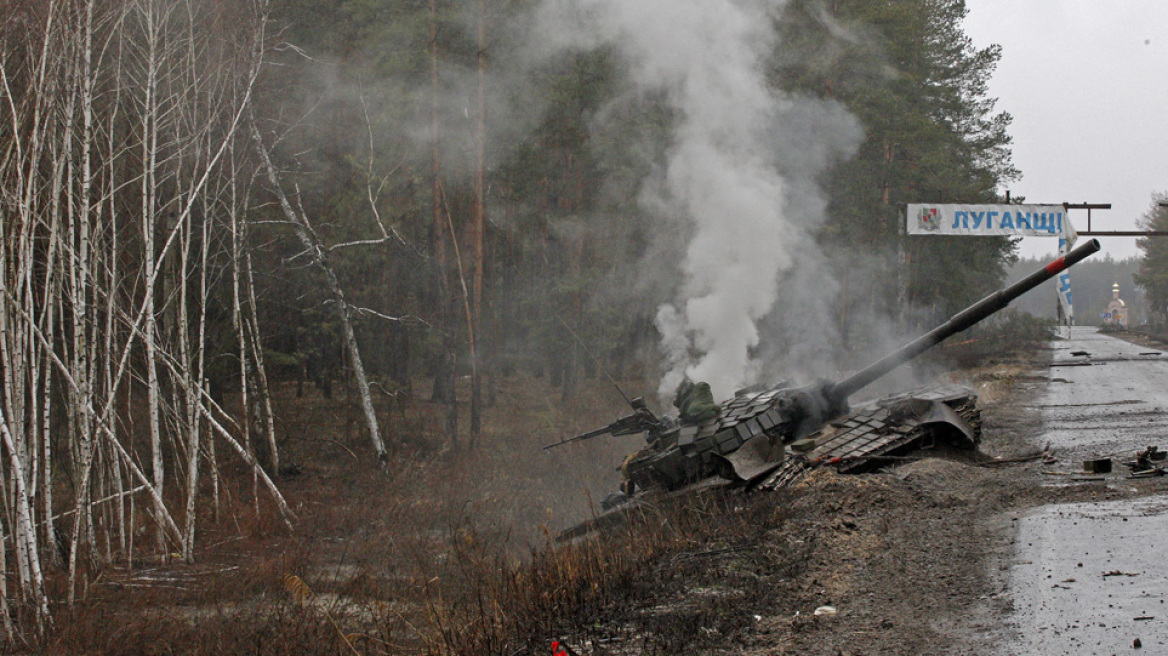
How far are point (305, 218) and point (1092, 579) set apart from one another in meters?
14.4

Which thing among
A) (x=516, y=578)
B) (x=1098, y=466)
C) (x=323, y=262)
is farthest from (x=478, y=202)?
(x=516, y=578)

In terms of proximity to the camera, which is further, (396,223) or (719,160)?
(396,223)

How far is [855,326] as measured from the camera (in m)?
31.7

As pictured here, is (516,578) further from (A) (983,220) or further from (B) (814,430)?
(A) (983,220)

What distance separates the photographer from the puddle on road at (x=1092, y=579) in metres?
5.55

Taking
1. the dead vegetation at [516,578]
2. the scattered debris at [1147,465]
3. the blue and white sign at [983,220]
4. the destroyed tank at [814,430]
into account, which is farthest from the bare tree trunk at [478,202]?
the scattered debris at [1147,465]

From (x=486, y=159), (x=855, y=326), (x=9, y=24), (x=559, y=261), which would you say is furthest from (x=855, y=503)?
(x=855, y=326)

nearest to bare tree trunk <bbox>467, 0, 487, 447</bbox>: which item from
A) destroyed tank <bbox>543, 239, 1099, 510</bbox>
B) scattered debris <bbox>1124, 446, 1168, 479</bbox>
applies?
destroyed tank <bbox>543, 239, 1099, 510</bbox>

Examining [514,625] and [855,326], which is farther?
[855,326]

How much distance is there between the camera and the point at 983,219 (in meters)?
23.7

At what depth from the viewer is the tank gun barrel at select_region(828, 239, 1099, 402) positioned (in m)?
10.5

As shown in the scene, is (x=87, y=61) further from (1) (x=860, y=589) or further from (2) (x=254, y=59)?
(1) (x=860, y=589)

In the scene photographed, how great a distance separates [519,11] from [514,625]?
57.3ft

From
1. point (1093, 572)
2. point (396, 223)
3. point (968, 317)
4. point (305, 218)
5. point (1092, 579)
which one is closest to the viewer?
point (1092, 579)
